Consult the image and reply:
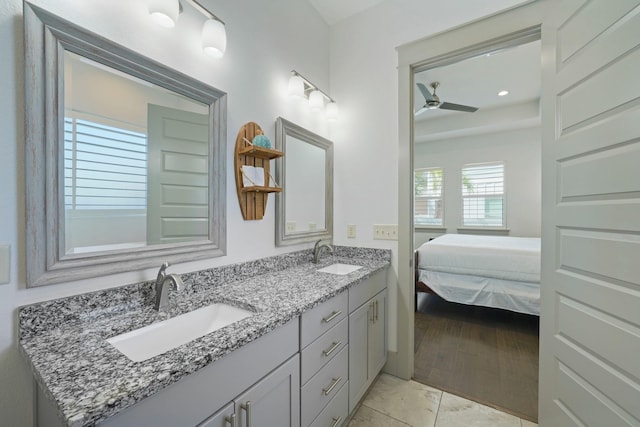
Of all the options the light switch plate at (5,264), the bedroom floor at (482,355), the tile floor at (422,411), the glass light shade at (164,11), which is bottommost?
the tile floor at (422,411)

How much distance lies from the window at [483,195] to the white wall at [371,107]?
3915mm

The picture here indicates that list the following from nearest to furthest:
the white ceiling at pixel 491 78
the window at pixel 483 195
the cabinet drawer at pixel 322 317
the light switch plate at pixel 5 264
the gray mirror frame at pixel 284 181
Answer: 1. the light switch plate at pixel 5 264
2. the cabinet drawer at pixel 322 317
3. the gray mirror frame at pixel 284 181
4. the white ceiling at pixel 491 78
5. the window at pixel 483 195

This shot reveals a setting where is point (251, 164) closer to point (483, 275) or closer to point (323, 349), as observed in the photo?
point (323, 349)

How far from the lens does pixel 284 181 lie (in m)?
1.81

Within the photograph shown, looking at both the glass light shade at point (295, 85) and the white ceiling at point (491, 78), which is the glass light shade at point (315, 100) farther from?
the white ceiling at point (491, 78)

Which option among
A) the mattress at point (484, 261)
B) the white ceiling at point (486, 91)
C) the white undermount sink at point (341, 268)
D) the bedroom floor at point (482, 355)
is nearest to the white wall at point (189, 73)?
the white undermount sink at point (341, 268)

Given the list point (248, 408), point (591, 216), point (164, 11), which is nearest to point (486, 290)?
point (591, 216)

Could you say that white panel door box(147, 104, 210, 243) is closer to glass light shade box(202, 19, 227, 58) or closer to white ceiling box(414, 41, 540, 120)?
glass light shade box(202, 19, 227, 58)

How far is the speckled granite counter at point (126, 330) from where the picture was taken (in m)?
0.56

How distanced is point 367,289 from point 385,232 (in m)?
0.53

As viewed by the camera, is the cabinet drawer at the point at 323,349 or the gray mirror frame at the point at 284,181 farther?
the gray mirror frame at the point at 284,181

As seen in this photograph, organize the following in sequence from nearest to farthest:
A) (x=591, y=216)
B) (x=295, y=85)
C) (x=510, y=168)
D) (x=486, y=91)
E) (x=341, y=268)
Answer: (x=591, y=216)
(x=295, y=85)
(x=341, y=268)
(x=486, y=91)
(x=510, y=168)

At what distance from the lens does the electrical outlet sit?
1.99m

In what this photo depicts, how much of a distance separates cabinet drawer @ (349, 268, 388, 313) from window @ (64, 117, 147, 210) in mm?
1119
